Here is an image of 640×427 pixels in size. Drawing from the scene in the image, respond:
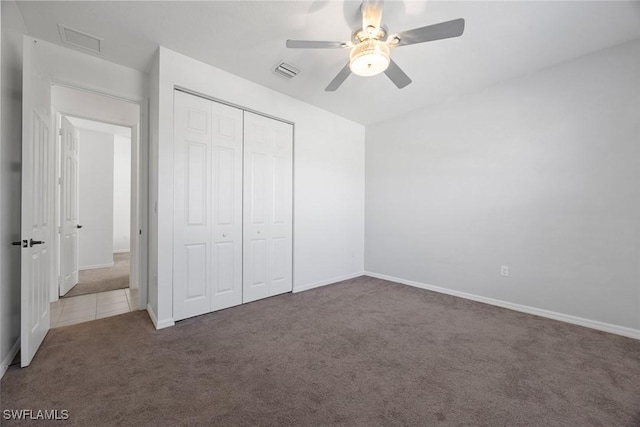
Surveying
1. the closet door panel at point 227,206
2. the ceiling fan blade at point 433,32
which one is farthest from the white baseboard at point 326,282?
the ceiling fan blade at point 433,32

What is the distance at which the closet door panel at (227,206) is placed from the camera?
2955 mm

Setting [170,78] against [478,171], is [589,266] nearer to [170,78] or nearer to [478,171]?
[478,171]

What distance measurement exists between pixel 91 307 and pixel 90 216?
Result: 121 inches

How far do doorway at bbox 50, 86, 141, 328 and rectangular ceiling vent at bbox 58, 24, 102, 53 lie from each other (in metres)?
0.57

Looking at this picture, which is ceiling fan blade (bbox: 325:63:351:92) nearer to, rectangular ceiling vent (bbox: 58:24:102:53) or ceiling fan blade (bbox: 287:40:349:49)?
ceiling fan blade (bbox: 287:40:349:49)

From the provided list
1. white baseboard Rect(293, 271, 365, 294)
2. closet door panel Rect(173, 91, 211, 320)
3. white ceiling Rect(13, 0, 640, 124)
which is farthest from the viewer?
white baseboard Rect(293, 271, 365, 294)

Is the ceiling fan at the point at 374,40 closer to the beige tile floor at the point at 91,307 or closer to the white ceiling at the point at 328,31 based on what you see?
the white ceiling at the point at 328,31

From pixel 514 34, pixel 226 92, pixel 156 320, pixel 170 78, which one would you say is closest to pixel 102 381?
pixel 156 320

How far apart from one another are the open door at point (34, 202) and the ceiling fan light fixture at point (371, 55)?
7.74 feet

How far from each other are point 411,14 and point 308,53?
1.00 m

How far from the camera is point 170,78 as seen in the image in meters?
2.60

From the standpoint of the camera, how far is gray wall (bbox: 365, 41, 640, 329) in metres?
2.51

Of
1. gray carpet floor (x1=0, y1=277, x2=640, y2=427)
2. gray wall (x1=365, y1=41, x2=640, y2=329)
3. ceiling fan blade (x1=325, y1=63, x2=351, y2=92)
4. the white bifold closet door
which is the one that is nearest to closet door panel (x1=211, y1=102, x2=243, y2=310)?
the white bifold closet door

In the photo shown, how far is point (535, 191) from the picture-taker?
298 centimetres
